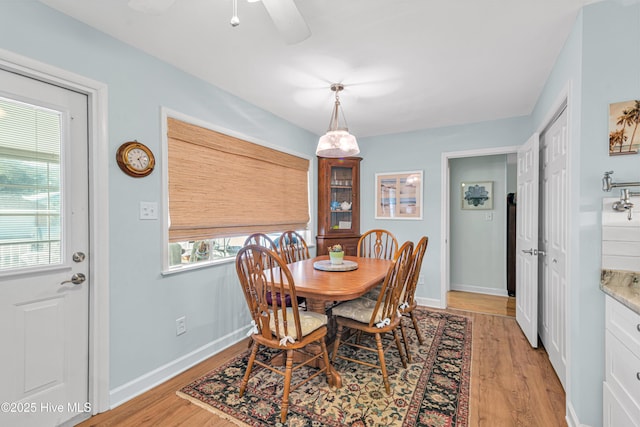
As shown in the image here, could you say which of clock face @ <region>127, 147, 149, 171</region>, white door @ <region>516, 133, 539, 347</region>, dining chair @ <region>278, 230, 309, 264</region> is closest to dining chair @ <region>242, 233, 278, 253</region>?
dining chair @ <region>278, 230, 309, 264</region>

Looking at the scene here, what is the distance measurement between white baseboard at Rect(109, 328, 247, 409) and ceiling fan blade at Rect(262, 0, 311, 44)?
238cm

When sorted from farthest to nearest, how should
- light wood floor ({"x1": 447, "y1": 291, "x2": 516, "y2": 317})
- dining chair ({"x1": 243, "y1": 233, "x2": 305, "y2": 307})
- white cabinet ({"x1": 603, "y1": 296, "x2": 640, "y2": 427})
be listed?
light wood floor ({"x1": 447, "y1": 291, "x2": 516, "y2": 317}), dining chair ({"x1": 243, "y1": 233, "x2": 305, "y2": 307}), white cabinet ({"x1": 603, "y1": 296, "x2": 640, "y2": 427})

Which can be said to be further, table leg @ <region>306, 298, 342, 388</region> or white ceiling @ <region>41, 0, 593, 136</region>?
table leg @ <region>306, 298, 342, 388</region>

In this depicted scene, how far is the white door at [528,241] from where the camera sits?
2.71 m

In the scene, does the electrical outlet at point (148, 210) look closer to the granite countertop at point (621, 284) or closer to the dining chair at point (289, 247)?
the dining chair at point (289, 247)

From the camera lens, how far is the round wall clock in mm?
1953

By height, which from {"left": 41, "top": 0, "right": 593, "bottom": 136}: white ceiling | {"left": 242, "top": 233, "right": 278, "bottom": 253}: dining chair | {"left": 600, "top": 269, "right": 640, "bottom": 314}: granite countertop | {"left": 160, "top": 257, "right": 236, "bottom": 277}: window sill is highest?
{"left": 41, "top": 0, "right": 593, "bottom": 136}: white ceiling

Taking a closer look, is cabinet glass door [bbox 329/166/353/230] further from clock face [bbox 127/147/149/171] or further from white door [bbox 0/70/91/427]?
white door [bbox 0/70/91/427]

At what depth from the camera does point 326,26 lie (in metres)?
1.82

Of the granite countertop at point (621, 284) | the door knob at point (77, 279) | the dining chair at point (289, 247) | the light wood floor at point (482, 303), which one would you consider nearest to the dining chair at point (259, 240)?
the dining chair at point (289, 247)

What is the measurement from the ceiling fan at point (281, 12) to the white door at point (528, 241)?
239 cm

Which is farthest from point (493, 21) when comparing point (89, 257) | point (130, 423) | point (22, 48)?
point (130, 423)

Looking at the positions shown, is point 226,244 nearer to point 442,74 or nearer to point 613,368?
point 442,74

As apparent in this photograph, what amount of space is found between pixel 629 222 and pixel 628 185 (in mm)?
185
